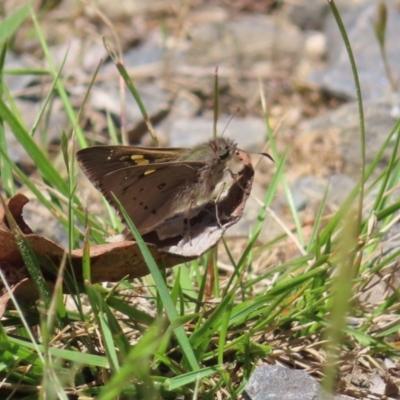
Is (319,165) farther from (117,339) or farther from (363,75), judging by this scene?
(117,339)

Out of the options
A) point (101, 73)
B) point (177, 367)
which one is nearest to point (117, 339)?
point (177, 367)

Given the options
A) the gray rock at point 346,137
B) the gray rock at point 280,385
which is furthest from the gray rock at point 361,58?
the gray rock at point 280,385

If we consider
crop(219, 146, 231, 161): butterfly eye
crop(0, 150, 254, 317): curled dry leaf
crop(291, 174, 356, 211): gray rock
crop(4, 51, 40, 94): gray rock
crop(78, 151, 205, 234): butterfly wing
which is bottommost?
crop(291, 174, 356, 211): gray rock

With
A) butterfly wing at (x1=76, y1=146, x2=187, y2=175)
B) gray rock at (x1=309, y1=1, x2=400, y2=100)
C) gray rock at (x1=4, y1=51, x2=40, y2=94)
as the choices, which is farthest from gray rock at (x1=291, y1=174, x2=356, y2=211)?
gray rock at (x1=4, y1=51, x2=40, y2=94)

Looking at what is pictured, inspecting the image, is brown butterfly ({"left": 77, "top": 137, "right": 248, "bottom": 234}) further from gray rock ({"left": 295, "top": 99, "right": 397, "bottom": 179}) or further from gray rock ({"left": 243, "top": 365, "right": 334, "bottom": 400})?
gray rock ({"left": 295, "top": 99, "right": 397, "bottom": 179})

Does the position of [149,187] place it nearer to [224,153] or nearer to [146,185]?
[146,185]

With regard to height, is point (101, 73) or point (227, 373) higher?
point (101, 73)

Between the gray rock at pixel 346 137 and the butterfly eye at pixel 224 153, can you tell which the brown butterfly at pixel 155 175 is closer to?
the butterfly eye at pixel 224 153
